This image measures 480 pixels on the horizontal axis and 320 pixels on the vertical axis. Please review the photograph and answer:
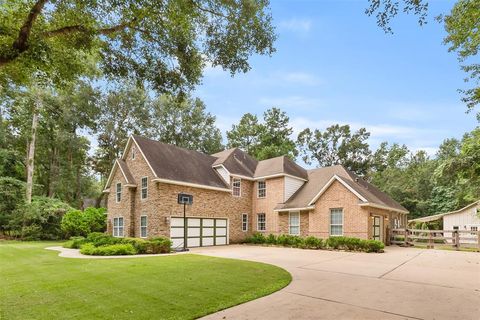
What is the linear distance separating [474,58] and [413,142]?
4186 centimetres

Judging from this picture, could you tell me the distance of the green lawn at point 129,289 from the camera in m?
5.41

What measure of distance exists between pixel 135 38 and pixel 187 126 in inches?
1296

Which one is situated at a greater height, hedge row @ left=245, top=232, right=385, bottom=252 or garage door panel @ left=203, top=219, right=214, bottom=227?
garage door panel @ left=203, top=219, right=214, bottom=227

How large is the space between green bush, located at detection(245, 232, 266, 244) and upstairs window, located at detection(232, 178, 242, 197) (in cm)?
330

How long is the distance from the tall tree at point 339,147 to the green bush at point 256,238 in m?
27.2

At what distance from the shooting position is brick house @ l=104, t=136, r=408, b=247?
1928cm

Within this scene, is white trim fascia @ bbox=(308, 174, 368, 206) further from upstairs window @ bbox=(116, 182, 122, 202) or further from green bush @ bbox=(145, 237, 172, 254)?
upstairs window @ bbox=(116, 182, 122, 202)

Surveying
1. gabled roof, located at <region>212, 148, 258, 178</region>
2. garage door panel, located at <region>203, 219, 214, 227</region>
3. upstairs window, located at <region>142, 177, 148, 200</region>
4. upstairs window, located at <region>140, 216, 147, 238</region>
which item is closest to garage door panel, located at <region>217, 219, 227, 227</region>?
garage door panel, located at <region>203, 219, 214, 227</region>

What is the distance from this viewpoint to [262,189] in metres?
25.2

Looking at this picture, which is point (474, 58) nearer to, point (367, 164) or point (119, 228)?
point (119, 228)

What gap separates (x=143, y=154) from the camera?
20.4 m

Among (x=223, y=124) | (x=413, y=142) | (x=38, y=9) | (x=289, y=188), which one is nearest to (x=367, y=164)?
(x=413, y=142)

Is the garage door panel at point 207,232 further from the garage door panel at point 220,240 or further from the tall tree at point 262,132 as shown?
the tall tree at point 262,132

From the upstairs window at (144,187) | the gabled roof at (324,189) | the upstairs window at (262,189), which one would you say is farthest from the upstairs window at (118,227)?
the gabled roof at (324,189)
